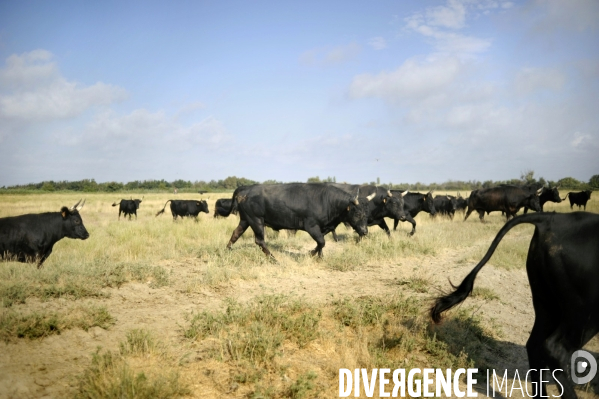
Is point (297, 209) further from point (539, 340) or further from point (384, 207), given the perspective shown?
point (539, 340)

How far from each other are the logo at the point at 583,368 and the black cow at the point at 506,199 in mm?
17258

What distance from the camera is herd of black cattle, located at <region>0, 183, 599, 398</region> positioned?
11.8ft

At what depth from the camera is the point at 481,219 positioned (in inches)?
845

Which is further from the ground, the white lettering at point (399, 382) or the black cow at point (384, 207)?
the black cow at point (384, 207)

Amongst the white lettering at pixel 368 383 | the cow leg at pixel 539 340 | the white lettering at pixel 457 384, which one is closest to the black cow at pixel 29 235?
the white lettering at pixel 368 383

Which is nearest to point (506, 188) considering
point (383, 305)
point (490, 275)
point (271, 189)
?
Result: point (490, 275)

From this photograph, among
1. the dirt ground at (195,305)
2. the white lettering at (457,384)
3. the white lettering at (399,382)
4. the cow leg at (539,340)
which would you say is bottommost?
the white lettering at (457,384)

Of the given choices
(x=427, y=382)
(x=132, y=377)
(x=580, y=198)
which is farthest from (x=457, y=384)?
(x=580, y=198)

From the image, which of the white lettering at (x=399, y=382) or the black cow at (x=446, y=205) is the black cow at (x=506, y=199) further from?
the white lettering at (x=399, y=382)

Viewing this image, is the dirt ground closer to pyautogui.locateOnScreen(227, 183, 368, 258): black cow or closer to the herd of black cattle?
the herd of black cattle

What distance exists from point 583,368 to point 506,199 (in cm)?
1790

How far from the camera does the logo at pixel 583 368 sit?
434 centimetres

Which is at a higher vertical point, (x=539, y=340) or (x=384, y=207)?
(x=384, y=207)

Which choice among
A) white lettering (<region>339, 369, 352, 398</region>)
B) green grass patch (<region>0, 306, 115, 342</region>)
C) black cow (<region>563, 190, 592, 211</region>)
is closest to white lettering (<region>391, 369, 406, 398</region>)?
white lettering (<region>339, 369, 352, 398</region>)
